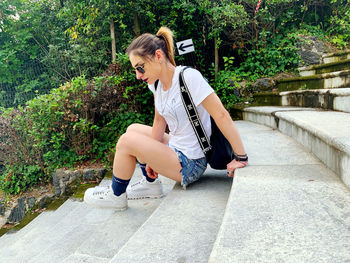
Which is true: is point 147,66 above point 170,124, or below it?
above

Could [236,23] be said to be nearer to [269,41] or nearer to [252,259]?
[269,41]

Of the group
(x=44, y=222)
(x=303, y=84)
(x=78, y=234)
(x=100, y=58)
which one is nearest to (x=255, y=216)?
(x=78, y=234)

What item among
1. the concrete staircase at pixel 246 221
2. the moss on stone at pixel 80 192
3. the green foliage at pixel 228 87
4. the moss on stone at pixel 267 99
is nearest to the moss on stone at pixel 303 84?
the moss on stone at pixel 267 99

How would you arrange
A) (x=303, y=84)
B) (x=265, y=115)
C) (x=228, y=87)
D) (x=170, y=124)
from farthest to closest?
(x=228, y=87) → (x=303, y=84) → (x=265, y=115) → (x=170, y=124)

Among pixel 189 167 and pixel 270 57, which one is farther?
pixel 270 57

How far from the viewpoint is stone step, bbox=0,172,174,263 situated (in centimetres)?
145

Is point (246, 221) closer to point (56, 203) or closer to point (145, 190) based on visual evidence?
point (145, 190)

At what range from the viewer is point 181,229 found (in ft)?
3.86

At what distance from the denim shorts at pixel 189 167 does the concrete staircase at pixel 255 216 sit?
0.07 metres

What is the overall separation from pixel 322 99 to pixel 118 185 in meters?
2.16

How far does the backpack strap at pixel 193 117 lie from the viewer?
1542mm

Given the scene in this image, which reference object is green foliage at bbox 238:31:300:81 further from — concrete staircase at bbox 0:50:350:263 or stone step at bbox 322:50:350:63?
concrete staircase at bbox 0:50:350:263

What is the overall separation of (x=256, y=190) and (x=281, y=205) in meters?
0.17

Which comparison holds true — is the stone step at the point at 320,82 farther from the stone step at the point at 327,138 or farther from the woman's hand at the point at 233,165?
the woman's hand at the point at 233,165
